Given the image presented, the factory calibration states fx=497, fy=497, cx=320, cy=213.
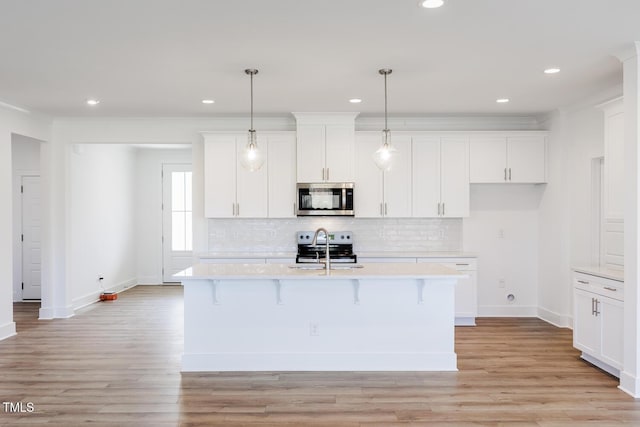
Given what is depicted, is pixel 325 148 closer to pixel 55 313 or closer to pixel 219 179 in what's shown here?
pixel 219 179

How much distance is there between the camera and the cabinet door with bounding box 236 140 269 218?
638cm

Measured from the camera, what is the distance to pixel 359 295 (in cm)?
433

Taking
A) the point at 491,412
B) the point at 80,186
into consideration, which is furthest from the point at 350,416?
the point at 80,186

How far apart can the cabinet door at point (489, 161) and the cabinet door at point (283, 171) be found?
2.29 metres

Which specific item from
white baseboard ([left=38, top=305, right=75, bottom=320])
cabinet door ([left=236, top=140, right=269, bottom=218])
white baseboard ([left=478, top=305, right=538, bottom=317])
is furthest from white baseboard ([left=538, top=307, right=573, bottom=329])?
white baseboard ([left=38, top=305, right=75, bottom=320])

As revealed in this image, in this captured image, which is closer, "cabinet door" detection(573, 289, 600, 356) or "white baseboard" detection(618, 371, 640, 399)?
"white baseboard" detection(618, 371, 640, 399)

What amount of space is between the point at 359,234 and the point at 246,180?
1.67m

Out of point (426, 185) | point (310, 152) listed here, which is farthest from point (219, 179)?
point (426, 185)

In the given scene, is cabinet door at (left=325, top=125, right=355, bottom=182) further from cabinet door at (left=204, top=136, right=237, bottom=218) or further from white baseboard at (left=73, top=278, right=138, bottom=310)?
white baseboard at (left=73, top=278, right=138, bottom=310)

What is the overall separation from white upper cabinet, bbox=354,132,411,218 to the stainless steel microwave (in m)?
0.17

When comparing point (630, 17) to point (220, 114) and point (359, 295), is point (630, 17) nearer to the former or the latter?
point (359, 295)

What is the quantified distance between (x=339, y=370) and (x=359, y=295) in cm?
67

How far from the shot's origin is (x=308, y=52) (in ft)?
12.9

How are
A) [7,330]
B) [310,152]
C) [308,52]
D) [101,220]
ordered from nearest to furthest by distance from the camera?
[308,52] → [7,330] → [310,152] → [101,220]
